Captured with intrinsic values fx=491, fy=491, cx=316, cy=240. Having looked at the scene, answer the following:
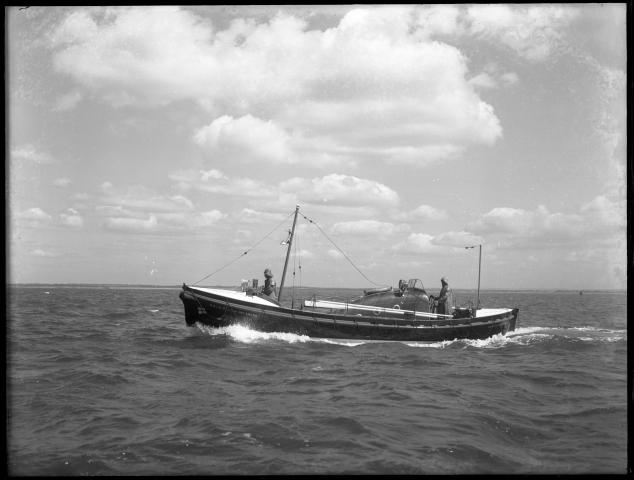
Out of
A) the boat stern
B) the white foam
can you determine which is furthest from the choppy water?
the boat stern

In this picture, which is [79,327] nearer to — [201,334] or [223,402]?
[201,334]

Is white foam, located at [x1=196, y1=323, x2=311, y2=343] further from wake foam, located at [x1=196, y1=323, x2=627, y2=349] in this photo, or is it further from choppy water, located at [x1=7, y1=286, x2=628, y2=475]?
choppy water, located at [x1=7, y1=286, x2=628, y2=475]

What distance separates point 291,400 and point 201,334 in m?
12.7

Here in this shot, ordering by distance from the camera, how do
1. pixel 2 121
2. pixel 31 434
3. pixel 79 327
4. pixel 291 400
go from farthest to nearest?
pixel 79 327 → pixel 291 400 → pixel 31 434 → pixel 2 121

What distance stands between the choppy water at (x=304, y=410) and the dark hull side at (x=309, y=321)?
1.06 metres

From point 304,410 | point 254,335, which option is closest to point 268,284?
point 254,335

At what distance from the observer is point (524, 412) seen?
12492 millimetres

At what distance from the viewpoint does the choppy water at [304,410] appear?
9.07m

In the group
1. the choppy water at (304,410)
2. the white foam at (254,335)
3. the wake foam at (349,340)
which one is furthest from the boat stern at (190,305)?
the choppy water at (304,410)

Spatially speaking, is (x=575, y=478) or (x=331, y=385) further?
(x=331, y=385)

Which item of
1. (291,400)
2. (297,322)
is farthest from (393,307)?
(291,400)

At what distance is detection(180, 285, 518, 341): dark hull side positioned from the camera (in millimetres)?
23672

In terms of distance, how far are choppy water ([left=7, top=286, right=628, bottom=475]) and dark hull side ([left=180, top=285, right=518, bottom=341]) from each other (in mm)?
1056

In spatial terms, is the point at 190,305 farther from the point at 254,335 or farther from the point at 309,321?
the point at 309,321
